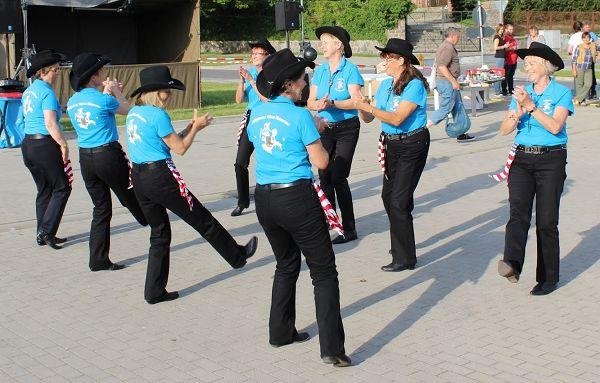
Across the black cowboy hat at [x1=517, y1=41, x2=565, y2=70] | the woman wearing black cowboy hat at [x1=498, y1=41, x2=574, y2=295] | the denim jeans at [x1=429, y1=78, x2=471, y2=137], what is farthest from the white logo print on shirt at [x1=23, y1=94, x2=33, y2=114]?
the denim jeans at [x1=429, y1=78, x2=471, y2=137]

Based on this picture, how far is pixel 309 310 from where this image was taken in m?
6.37

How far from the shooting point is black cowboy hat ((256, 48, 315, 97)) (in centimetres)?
512

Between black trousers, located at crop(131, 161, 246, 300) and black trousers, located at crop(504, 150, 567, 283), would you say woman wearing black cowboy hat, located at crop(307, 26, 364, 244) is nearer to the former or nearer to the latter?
black trousers, located at crop(131, 161, 246, 300)

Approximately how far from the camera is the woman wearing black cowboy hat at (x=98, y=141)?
727cm

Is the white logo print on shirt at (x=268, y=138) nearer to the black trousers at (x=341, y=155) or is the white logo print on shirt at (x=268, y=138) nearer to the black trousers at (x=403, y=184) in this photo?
the black trousers at (x=403, y=184)

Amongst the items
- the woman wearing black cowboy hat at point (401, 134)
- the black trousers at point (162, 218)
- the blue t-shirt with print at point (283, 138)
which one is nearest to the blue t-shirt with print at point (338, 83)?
the woman wearing black cowboy hat at point (401, 134)

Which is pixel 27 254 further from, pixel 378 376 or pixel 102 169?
pixel 378 376

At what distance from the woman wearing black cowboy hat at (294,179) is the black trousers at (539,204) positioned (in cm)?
188

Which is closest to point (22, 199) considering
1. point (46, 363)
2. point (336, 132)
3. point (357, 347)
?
point (336, 132)

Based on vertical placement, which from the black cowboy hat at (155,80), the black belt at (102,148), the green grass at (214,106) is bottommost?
the green grass at (214,106)

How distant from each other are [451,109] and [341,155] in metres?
6.63

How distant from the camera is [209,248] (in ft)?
27.3

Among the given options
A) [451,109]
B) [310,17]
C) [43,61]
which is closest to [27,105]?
[43,61]

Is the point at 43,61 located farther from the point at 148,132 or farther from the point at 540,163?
the point at 540,163
